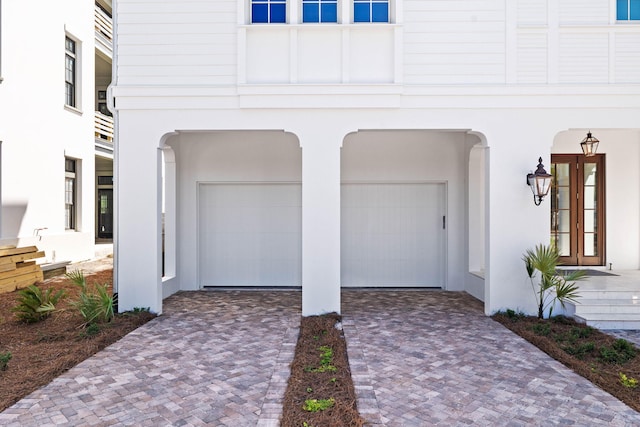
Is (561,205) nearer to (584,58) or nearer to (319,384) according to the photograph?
(584,58)

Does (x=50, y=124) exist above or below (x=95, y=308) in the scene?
above

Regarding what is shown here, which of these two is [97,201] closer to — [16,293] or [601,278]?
[16,293]

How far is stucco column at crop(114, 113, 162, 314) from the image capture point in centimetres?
646

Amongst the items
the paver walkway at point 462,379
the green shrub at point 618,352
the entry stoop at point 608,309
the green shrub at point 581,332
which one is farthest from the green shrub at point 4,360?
the entry stoop at point 608,309

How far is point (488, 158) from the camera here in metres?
6.49

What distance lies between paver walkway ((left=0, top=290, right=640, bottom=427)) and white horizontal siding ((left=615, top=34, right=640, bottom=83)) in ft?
13.4

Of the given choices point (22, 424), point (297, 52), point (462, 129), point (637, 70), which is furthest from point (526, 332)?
point (22, 424)

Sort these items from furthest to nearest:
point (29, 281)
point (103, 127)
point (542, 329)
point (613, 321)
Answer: point (103, 127) < point (29, 281) < point (613, 321) < point (542, 329)

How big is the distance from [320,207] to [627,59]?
195 inches

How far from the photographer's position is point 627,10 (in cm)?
651

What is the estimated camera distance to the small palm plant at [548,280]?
19.8 feet

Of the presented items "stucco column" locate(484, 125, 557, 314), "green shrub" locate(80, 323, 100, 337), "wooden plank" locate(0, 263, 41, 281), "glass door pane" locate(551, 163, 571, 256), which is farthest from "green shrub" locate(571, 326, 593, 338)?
"wooden plank" locate(0, 263, 41, 281)

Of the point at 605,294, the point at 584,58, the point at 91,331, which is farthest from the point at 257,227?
the point at 584,58

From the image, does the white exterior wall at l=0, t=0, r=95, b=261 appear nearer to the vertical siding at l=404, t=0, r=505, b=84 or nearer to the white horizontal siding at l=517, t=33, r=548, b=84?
the vertical siding at l=404, t=0, r=505, b=84
